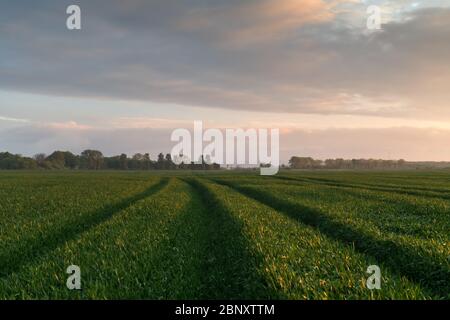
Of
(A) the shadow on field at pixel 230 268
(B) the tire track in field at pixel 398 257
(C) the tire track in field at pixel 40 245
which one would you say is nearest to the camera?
(A) the shadow on field at pixel 230 268

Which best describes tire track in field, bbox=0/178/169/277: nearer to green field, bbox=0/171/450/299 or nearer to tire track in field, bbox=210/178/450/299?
green field, bbox=0/171/450/299

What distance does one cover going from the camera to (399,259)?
12875 millimetres

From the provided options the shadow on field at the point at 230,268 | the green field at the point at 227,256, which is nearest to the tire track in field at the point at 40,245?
the green field at the point at 227,256

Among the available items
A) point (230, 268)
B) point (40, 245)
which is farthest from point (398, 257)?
point (40, 245)

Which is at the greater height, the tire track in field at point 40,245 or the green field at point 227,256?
the green field at point 227,256

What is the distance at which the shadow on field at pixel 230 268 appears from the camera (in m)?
9.56

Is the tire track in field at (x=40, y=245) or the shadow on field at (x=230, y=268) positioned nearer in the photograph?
the shadow on field at (x=230, y=268)

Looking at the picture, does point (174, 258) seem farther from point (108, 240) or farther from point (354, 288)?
point (354, 288)

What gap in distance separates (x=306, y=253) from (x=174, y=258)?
3.99 m

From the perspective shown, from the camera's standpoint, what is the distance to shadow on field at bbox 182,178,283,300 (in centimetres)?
956

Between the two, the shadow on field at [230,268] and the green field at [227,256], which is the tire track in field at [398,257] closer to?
the green field at [227,256]

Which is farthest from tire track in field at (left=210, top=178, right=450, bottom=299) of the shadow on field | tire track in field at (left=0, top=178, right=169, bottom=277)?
tire track in field at (left=0, top=178, right=169, bottom=277)

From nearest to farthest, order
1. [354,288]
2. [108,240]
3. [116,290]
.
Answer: [354,288] < [116,290] < [108,240]
